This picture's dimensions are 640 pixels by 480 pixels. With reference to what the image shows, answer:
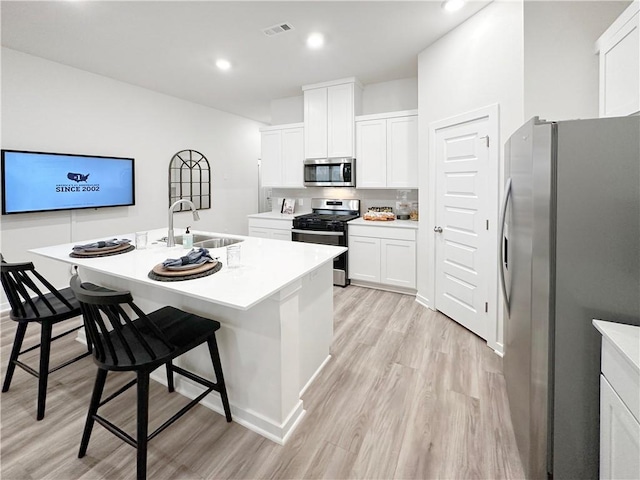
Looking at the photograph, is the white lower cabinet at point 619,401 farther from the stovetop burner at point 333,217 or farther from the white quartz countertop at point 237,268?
the stovetop burner at point 333,217

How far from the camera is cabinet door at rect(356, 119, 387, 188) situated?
4.27 metres

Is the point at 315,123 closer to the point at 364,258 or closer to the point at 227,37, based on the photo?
the point at 227,37

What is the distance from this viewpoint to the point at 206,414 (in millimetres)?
1936

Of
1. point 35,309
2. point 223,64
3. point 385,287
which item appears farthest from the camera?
point 385,287

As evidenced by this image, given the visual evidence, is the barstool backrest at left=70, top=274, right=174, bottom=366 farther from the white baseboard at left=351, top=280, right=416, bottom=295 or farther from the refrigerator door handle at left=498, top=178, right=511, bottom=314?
the white baseboard at left=351, top=280, right=416, bottom=295

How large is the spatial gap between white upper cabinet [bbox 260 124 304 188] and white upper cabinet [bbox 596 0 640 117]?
3657 millimetres

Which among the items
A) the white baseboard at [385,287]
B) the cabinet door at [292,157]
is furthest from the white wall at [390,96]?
the white baseboard at [385,287]

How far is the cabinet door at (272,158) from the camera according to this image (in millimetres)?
5199

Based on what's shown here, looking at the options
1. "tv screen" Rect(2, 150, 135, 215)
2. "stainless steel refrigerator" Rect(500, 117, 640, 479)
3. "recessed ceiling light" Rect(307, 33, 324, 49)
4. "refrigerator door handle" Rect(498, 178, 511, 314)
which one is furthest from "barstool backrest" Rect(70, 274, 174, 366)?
"recessed ceiling light" Rect(307, 33, 324, 49)

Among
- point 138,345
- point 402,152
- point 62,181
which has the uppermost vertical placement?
point 402,152

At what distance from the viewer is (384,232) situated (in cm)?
410

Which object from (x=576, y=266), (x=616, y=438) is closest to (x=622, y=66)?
(x=576, y=266)

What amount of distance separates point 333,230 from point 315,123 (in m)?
1.64

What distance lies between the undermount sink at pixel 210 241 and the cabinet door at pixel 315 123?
234 cm
